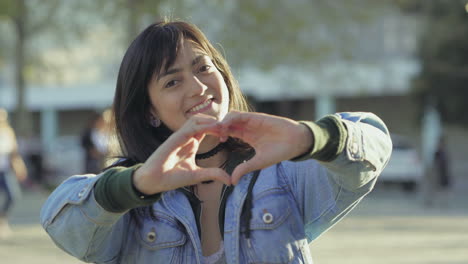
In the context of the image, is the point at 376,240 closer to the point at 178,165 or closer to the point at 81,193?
the point at 81,193

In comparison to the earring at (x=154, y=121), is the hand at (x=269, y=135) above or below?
above

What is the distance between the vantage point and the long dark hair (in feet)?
9.04

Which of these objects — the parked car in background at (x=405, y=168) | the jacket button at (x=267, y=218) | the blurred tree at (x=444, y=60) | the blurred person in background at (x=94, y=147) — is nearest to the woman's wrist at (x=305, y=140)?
the jacket button at (x=267, y=218)

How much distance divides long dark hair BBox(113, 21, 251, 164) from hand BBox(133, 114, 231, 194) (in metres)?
0.60

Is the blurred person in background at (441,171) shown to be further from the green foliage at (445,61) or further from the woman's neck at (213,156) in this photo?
the woman's neck at (213,156)

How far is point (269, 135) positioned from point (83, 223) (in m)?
0.67

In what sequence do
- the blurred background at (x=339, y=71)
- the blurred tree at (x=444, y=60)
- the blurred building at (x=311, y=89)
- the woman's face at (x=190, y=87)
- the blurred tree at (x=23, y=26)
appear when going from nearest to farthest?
1. the woman's face at (x=190, y=87)
2. the blurred background at (x=339, y=71)
3. the blurred building at (x=311, y=89)
4. the blurred tree at (x=23, y=26)
5. the blurred tree at (x=444, y=60)

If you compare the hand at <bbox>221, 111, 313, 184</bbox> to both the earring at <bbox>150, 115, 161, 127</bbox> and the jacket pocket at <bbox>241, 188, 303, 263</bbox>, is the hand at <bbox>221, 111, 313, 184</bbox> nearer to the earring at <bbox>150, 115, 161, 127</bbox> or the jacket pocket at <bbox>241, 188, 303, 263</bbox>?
the jacket pocket at <bbox>241, 188, 303, 263</bbox>

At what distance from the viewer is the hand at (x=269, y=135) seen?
2.10 meters

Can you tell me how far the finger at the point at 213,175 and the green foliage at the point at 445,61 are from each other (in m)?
21.1

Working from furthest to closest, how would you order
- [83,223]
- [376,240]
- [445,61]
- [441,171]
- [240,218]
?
[445,61], [441,171], [376,240], [240,218], [83,223]

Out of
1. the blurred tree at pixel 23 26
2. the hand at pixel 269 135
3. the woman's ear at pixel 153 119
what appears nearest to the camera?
the hand at pixel 269 135

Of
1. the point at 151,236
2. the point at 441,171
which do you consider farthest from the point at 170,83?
the point at 441,171

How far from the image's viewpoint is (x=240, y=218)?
2.54 m
